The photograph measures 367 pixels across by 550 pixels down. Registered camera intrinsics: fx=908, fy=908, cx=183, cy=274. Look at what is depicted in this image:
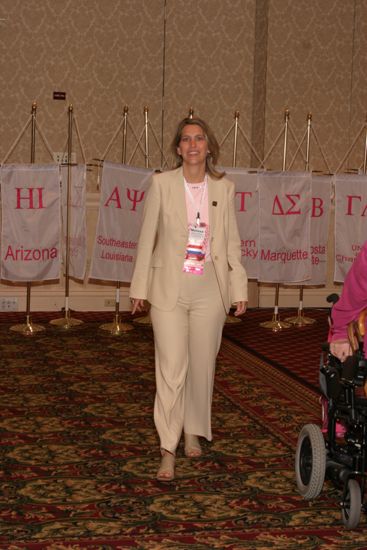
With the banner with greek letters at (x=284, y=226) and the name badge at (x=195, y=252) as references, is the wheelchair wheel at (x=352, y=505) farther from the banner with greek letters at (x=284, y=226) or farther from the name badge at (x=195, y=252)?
the banner with greek letters at (x=284, y=226)

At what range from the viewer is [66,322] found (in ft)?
26.7

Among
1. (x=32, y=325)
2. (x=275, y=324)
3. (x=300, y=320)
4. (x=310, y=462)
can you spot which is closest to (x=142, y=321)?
(x=32, y=325)

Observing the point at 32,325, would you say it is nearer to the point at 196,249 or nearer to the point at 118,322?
the point at 118,322

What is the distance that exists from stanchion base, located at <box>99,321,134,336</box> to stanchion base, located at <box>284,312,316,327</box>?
1.57 meters

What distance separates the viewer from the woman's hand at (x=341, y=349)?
3.61m

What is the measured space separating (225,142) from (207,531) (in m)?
6.24

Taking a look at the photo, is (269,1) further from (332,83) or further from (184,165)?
(184,165)

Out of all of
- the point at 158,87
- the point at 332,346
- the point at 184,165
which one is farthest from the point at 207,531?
the point at 158,87

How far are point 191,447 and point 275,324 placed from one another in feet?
12.8

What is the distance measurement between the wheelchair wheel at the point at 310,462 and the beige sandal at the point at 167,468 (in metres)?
0.59

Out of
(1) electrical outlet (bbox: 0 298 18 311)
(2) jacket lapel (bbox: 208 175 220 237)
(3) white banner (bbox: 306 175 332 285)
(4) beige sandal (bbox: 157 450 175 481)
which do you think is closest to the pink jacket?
(2) jacket lapel (bbox: 208 175 220 237)

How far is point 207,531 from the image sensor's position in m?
3.62

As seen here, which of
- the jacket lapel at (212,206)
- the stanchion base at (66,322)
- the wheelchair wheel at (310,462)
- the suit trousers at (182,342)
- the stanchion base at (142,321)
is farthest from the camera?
the stanchion base at (142,321)

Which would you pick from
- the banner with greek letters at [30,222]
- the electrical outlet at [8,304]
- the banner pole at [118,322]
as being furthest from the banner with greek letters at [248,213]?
the electrical outlet at [8,304]
